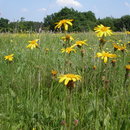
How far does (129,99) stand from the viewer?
1634mm

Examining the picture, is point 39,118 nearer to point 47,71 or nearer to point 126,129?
point 126,129

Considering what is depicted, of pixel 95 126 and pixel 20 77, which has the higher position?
pixel 20 77

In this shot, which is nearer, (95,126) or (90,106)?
(95,126)

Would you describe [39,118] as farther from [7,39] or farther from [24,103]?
[7,39]

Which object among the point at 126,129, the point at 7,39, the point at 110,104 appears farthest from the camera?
the point at 7,39

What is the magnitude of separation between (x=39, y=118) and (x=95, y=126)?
1.24 feet

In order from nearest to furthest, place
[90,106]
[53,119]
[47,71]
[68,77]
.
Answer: [68,77] → [53,119] → [90,106] → [47,71]

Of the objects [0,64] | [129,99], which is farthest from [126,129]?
[0,64]

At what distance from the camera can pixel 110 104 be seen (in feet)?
5.19

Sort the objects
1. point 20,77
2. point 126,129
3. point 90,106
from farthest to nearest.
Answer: point 20,77 < point 90,106 < point 126,129

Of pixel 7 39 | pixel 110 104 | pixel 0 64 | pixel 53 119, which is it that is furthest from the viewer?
pixel 7 39

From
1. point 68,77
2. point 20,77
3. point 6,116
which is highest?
point 68,77

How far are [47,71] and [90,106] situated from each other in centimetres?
96

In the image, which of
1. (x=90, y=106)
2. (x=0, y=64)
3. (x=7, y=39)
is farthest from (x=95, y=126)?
(x=7, y=39)
